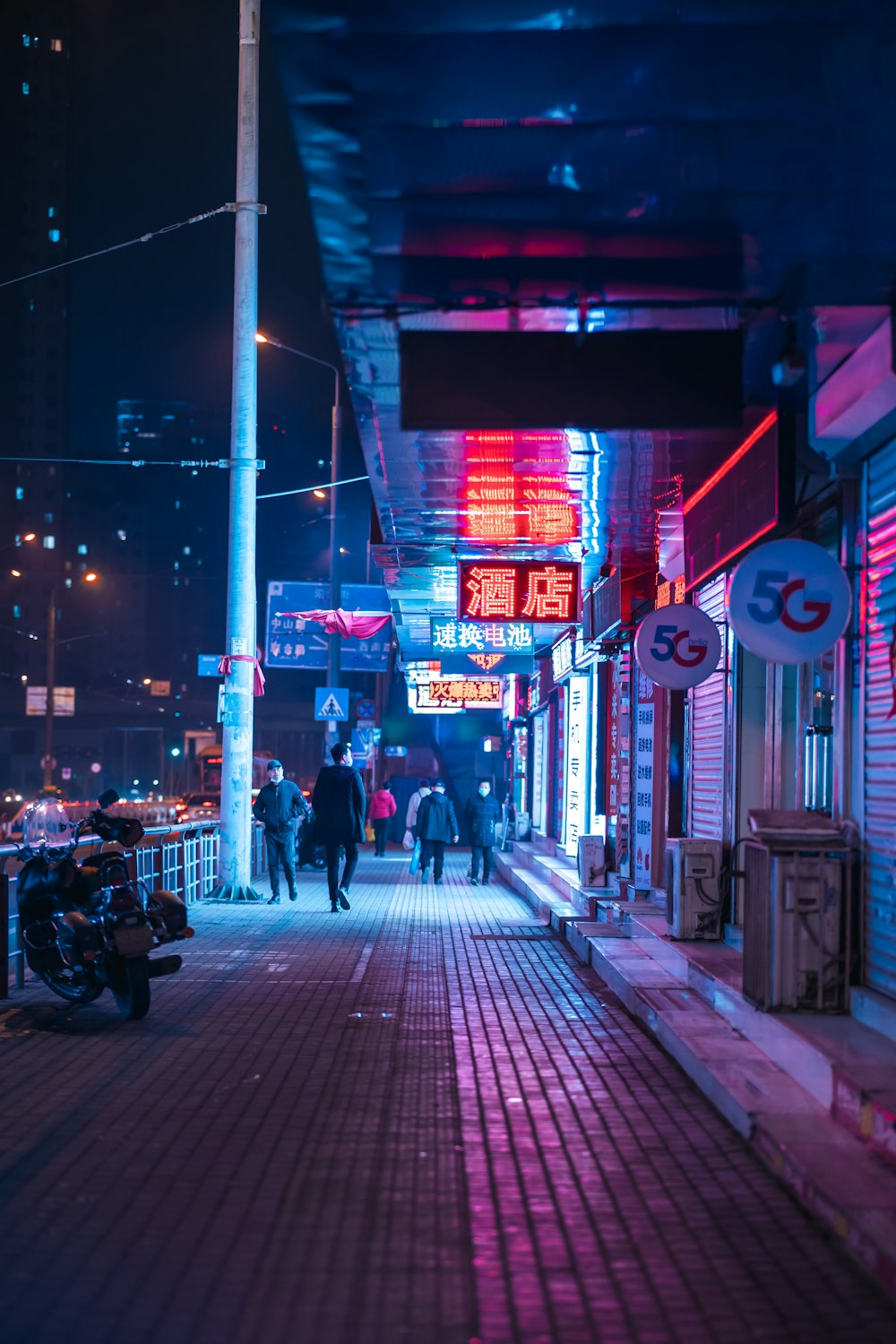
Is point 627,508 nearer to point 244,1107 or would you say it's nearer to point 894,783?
point 894,783

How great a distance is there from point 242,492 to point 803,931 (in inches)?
481

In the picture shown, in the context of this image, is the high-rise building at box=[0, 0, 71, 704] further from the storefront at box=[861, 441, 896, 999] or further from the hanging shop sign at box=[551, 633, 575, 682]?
the storefront at box=[861, 441, 896, 999]

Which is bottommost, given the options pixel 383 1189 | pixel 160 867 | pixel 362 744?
pixel 383 1189

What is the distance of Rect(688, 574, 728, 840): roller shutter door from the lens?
41.2ft

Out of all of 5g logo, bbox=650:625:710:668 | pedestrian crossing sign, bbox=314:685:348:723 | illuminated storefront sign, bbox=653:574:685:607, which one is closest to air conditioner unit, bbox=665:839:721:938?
5g logo, bbox=650:625:710:668

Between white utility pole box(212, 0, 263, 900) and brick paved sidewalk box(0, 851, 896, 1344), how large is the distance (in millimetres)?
8515

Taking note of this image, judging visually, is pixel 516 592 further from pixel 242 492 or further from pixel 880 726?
pixel 880 726

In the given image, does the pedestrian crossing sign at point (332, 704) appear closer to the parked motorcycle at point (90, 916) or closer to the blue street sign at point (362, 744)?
the blue street sign at point (362, 744)

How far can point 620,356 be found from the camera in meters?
8.13

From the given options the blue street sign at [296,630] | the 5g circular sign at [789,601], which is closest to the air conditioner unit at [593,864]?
the 5g circular sign at [789,601]

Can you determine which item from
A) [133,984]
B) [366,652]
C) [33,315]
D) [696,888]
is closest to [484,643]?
[366,652]

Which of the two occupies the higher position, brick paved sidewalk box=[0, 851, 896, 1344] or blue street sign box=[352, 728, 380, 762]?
blue street sign box=[352, 728, 380, 762]

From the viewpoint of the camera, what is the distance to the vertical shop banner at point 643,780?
15.5 m

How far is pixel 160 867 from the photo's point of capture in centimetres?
1603
